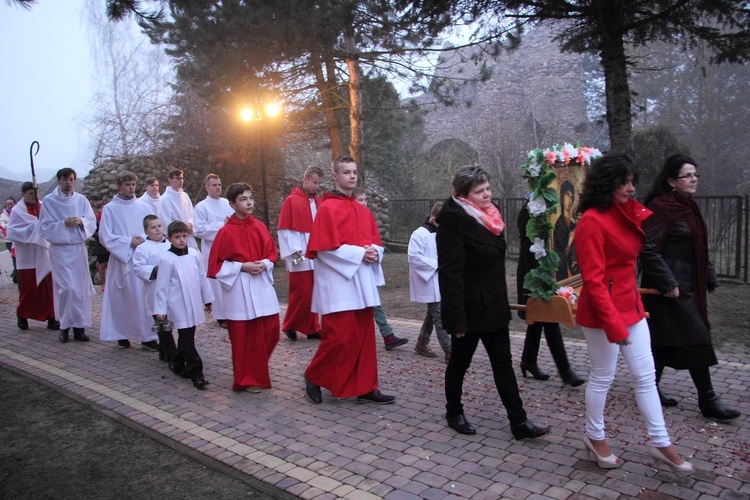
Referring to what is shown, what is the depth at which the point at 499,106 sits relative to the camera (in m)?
40.6

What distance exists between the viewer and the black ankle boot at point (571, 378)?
18.2ft

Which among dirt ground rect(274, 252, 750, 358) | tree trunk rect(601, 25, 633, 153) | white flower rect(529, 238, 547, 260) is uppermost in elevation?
tree trunk rect(601, 25, 633, 153)

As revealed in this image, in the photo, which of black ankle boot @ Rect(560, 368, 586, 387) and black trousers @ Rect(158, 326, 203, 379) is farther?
black trousers @ Rect(158, 326, 203, 379)

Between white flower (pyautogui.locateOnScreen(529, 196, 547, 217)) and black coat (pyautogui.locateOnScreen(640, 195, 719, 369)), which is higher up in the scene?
white flower (pyautogui.locateOnScreen(529, 196, 547, 217))

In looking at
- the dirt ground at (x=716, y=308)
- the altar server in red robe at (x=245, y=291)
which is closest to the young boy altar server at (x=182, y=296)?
the altar server in red robe at (x=245, y=291)

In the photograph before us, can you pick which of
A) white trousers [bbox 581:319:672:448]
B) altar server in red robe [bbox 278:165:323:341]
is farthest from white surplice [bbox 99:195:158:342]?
white trousers [bbox 581:319:672:448]

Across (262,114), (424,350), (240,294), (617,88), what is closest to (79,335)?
(240,294)

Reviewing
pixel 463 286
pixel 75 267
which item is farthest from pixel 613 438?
pixel 75 267

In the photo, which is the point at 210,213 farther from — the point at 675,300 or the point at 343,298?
the point at 675,300

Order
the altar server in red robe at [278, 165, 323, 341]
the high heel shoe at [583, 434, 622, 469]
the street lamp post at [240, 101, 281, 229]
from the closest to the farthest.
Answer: the high heel shoe at [583, 434, 622, 469], the altar server in red robe at [278, 165, 323, 341], the street lamp post at [240, 101, 281, 229]

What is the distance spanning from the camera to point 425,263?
21.2 ft

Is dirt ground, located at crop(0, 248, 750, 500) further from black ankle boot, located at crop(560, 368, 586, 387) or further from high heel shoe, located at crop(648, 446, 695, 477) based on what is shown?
high heel shoe, located at crop(648, 446, 695, 477)

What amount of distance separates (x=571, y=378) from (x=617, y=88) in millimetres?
5753

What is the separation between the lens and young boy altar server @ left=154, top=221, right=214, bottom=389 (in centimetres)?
621
